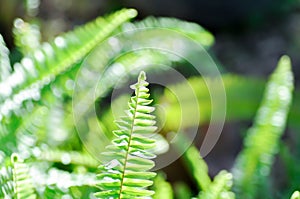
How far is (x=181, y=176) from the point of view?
3.80ft

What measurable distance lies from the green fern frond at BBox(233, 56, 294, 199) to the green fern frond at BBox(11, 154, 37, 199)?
27cm

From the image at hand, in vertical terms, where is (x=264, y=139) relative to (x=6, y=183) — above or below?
above

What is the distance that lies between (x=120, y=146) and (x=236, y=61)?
1866 mm

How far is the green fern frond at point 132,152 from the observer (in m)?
0.43

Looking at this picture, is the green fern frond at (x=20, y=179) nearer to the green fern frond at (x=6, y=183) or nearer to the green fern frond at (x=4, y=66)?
the green fern frond at (x=6, y=183)

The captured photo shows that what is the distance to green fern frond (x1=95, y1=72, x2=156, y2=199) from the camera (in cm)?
43

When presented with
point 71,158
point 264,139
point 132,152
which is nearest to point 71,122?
point 71,158

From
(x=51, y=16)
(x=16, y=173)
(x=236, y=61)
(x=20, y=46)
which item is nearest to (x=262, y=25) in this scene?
(x=236, y=61)

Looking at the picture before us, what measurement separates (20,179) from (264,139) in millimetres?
310

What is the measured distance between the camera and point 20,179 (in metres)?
0.47

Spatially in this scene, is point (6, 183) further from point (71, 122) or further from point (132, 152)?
point (71, 122)

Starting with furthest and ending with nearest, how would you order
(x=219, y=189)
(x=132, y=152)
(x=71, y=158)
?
(x=71, y=158) → (x=219, y=189) → (x=132, y=152)

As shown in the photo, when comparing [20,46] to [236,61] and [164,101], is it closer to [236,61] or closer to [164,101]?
[164,101]

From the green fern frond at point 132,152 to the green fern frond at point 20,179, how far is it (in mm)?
56
